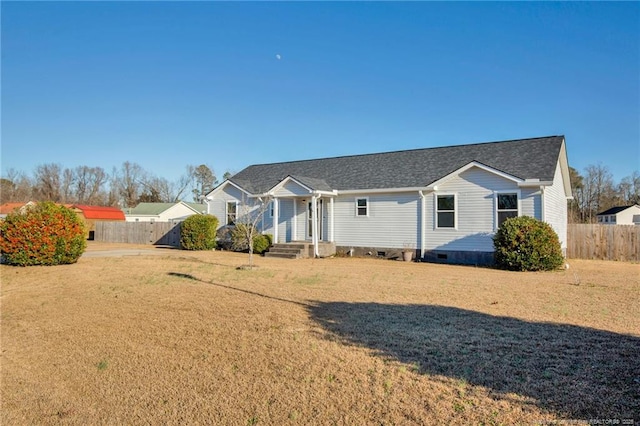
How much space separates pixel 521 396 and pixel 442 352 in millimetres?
1360

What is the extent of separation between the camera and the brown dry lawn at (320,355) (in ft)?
13.0

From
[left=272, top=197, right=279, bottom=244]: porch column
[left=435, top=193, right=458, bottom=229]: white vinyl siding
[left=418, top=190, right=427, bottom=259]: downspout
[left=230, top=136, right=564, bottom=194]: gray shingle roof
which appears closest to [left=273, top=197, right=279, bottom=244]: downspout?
[left=272, top=197, right=279, bottom=244]: porch column

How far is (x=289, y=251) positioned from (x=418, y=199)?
6.46 metres

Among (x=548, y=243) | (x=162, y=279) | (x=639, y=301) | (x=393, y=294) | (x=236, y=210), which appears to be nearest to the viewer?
(x=639, y=301)

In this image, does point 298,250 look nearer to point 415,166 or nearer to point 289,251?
point 289,251

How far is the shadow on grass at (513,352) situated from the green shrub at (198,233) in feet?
53.7

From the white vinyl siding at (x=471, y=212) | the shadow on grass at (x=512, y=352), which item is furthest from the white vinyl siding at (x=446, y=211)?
the shadow on grass at (x=512, y=352)

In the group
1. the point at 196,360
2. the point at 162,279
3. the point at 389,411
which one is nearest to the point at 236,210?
the point at 162,279

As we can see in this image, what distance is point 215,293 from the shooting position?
31.0 ft

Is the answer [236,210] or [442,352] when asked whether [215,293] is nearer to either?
[442,352]

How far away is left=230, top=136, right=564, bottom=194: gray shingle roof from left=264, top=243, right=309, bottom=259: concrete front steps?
299 centimetres

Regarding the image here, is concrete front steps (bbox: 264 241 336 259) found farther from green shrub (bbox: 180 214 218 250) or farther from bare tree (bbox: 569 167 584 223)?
bare tree (bbox: 569 167 584 223)

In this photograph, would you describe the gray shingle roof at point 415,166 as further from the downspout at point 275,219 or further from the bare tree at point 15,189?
the bare tree at point 15,189

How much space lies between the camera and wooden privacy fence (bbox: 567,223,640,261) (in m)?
17.9
